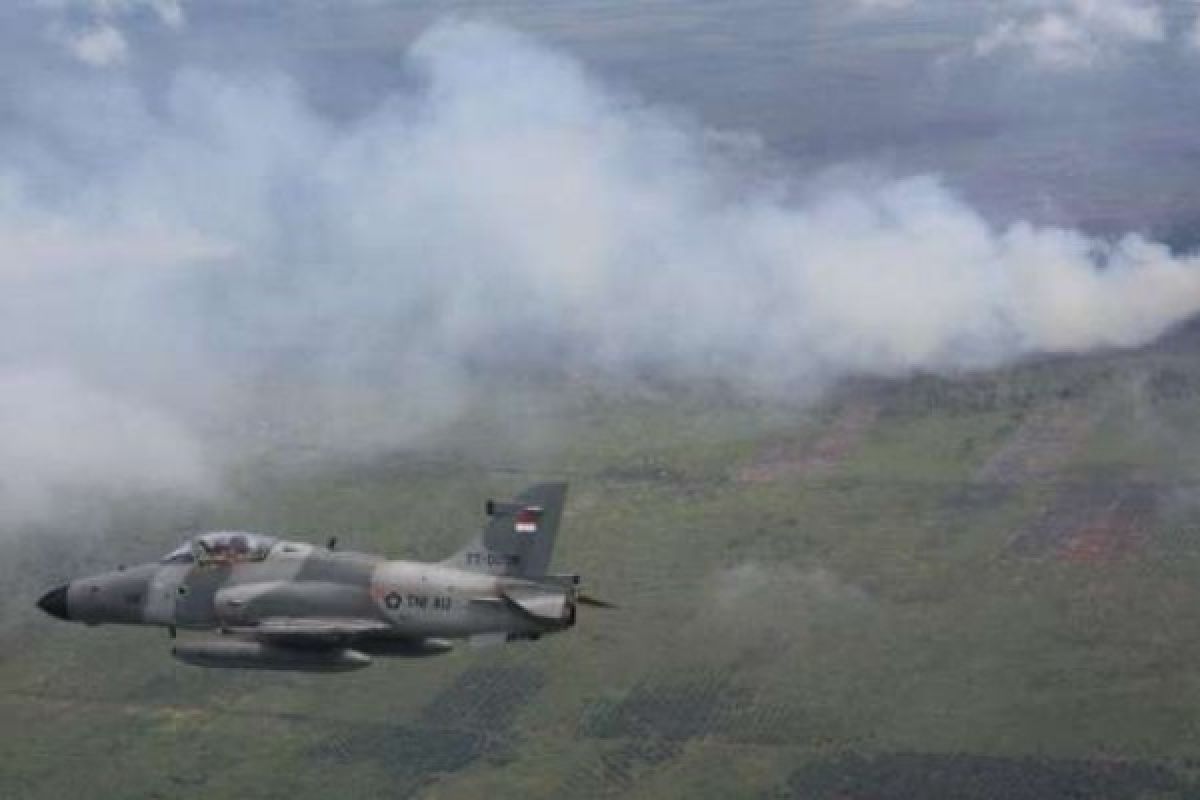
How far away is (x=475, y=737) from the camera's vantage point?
516ft

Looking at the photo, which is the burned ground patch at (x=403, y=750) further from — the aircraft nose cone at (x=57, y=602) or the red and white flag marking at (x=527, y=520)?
the red and white flag marking at (x=527, y=520)

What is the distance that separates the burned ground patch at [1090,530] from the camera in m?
186

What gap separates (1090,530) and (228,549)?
122m

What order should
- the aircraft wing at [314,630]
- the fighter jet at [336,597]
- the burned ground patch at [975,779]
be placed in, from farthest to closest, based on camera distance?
the burned ground patch at [975,779] → the aircraft wing at [314,630] → the fighter jet at [336,597]

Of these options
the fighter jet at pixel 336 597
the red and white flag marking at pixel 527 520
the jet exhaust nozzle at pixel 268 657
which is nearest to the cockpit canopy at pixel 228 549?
the fighter jet at pixel 336 597

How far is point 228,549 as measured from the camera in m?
87.5

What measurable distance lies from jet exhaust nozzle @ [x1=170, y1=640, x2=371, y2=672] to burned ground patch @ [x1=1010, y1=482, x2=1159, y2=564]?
113 meters

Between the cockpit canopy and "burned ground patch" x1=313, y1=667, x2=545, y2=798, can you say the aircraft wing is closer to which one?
the cockpit canopy

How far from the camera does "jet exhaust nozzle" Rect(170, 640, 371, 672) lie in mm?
84750

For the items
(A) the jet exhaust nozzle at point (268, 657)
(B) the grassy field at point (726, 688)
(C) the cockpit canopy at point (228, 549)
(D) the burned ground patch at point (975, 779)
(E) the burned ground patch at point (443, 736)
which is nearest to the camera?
(A) the jet exhaust nozzle at point (268, 657)

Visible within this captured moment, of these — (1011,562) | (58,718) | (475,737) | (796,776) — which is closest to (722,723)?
(796,776)

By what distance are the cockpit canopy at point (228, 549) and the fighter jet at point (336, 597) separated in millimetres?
44

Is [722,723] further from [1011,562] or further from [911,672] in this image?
[1011,562]

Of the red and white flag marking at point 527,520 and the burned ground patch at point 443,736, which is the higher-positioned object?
the red and white flag marking at point 527,520
